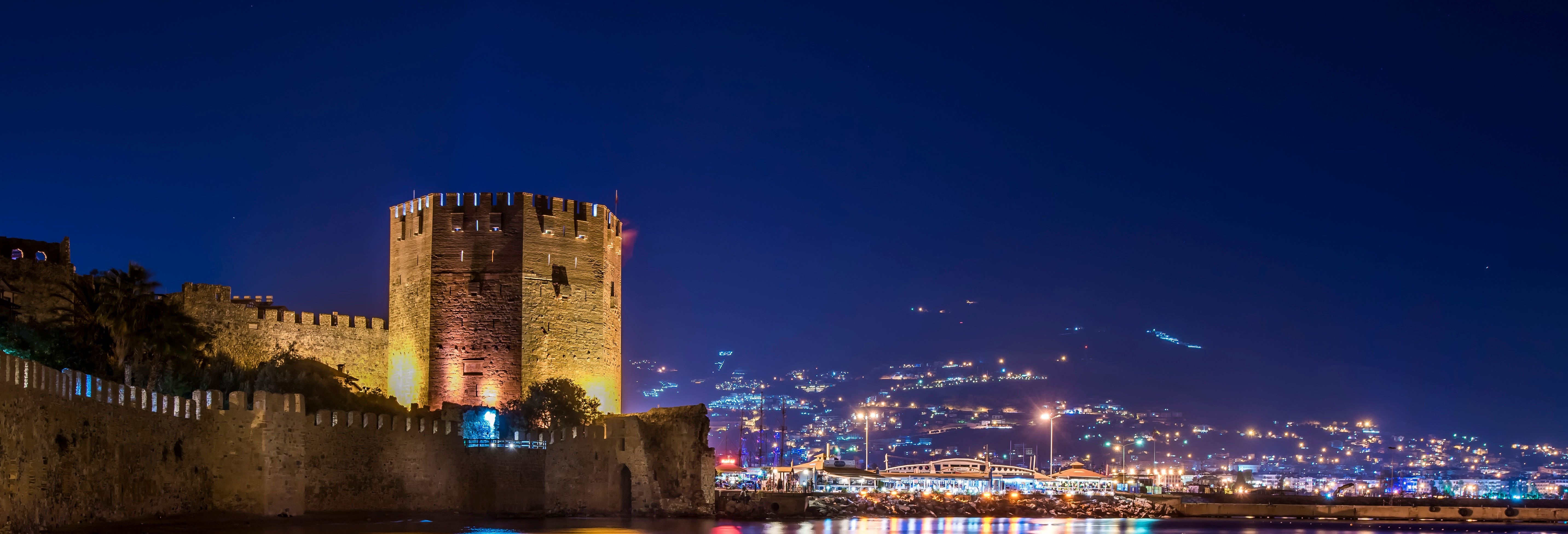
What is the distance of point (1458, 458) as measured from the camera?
17925 centimetres

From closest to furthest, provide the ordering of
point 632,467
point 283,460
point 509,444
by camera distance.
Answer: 1. point 283,460
2. point 509,444
3. point 632,467

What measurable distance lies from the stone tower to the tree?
18.1 inches

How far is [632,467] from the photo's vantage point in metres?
35.7

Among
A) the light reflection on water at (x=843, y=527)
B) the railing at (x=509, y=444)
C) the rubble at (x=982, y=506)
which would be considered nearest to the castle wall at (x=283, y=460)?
the railing at (x=509, y=444)

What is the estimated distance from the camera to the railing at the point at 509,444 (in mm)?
35344

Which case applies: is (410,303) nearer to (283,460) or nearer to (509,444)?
(509,444)

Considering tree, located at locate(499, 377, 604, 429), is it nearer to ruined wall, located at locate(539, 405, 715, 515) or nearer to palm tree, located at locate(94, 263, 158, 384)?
ruined wall, located at locate(539, 405, 715, 515)

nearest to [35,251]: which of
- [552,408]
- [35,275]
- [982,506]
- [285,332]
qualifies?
[35,275]

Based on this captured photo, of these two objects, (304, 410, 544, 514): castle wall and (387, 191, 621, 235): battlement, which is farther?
(387, 191, 621, 235): battlement

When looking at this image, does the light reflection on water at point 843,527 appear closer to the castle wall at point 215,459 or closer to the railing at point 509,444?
the castle wall at point 215,459

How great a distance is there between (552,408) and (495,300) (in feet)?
12.0

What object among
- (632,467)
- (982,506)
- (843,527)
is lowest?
(982,506)

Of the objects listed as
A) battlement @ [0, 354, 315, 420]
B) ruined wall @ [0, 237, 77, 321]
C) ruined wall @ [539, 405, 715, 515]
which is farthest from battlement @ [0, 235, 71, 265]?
ruined wall @ [539, 405, 715, 515]

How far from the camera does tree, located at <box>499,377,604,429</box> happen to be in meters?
37.3
